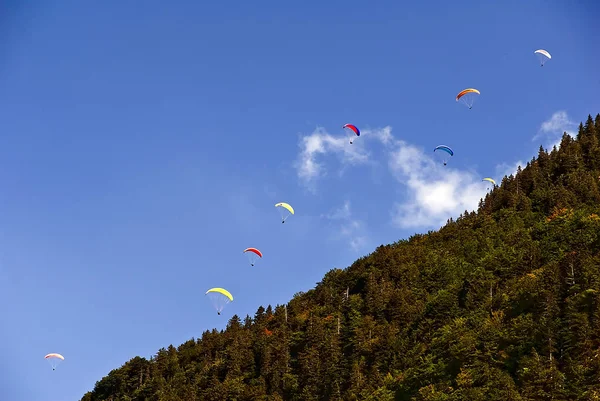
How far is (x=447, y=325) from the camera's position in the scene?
95.1 m

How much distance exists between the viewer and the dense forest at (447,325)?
7731cm

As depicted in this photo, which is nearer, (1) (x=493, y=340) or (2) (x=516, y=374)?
(2) (x=516, y=374)

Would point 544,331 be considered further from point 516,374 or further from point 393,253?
point 393,253

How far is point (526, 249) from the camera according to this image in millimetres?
116000

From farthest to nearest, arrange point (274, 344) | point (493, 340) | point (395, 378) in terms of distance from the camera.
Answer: point (274, 344) → point (395, 378) → point (493, 340)

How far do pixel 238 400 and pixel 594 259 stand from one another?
49.6 metres

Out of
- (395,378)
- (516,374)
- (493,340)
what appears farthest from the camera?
(395,378)

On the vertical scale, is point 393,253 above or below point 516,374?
above

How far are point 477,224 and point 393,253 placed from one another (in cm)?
1840

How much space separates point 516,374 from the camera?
77125mm

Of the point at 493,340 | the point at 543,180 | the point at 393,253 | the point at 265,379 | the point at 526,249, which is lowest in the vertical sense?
the point at 493,340

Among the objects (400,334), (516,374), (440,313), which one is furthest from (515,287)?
(516,374)

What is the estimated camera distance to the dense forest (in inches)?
3044

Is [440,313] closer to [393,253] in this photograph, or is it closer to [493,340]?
[493,340]
